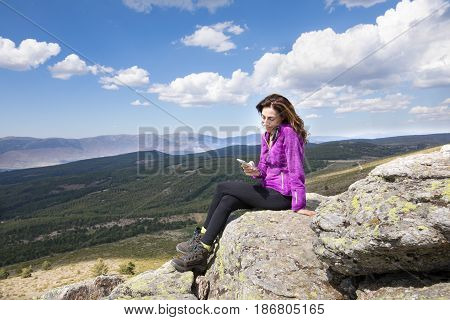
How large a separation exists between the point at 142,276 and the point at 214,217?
3586 millimetres

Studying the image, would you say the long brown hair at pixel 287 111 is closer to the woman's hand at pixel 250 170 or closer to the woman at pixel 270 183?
the woman at pixel 270 183

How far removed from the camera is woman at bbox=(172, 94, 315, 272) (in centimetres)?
1038

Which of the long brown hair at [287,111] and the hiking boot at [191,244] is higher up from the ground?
the long brown hair at [287,111]

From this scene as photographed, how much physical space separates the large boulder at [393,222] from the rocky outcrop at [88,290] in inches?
432

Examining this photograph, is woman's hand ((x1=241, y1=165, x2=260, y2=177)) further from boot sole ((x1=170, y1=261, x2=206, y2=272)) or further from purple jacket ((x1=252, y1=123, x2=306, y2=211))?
boot sole ((x1=170, y1=261, x2=206, y2=272))

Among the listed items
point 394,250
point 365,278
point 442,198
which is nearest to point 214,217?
point 365,278

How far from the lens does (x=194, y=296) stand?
34.2ft

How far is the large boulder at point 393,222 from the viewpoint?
703 cm

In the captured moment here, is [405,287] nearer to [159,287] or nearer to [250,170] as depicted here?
[250,170]

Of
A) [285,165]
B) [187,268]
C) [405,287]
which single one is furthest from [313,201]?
[405,287]

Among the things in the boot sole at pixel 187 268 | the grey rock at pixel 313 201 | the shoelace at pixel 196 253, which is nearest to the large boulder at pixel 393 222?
the shoelace at pixel 196 253

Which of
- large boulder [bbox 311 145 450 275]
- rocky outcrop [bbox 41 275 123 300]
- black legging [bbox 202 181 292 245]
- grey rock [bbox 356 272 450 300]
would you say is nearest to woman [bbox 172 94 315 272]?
black legging [bbox 202 181 292 245]

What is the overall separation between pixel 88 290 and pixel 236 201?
912cm

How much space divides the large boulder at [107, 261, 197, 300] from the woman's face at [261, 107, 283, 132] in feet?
17.8
